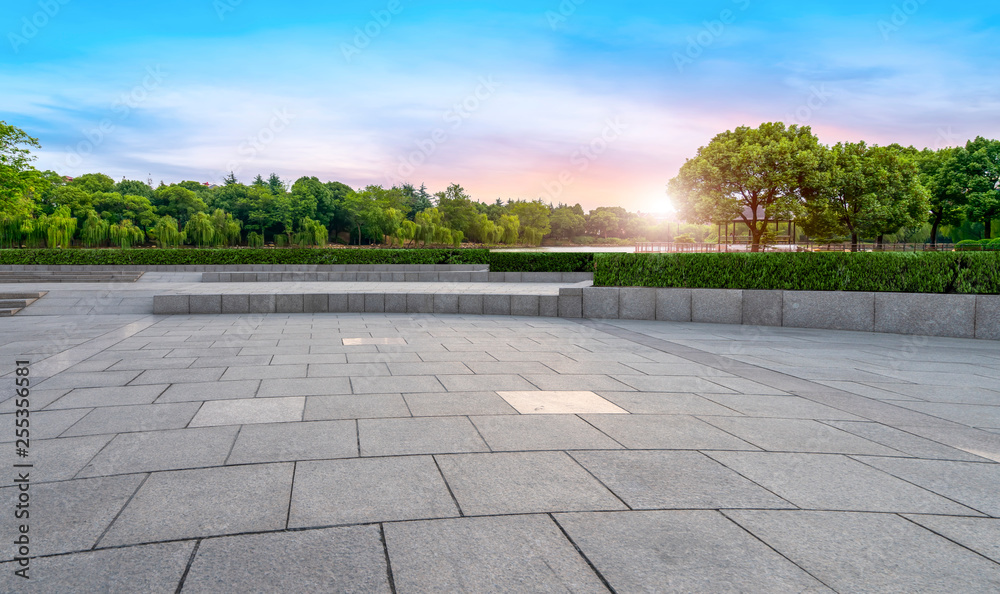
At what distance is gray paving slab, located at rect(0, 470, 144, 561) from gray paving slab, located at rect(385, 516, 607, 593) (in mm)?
1426

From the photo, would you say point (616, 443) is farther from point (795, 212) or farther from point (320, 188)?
point (320, 188)

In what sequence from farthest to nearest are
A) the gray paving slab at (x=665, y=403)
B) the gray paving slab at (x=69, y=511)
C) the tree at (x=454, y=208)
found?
the tree at (x=454, y=208), the gray paving slab at (x=665, y=403), the gray paving slab at (x=69, y=511)

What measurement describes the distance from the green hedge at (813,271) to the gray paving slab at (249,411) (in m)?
8.52

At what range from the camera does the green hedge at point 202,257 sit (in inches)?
1044

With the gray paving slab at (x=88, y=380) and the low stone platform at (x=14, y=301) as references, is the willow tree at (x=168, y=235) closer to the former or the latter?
the low stone platform at (x=14, y=301)

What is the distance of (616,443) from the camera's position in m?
4.07

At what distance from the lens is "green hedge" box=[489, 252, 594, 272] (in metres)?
21.4

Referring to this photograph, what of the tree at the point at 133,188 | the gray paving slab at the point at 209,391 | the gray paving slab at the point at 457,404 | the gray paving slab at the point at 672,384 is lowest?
the gray paving slab at the point at 672,384

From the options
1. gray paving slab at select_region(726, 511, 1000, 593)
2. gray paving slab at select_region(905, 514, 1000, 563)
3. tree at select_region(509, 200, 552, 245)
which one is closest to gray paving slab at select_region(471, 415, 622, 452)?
gray paving slab at select_region(726, 511, 1000, 593)

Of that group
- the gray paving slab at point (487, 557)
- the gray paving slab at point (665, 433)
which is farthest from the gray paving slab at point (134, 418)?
the gray paving slab at point (665, 433)

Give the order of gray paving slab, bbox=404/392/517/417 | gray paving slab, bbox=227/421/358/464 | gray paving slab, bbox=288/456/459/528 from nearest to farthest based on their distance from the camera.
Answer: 1. gray paving slab, bbox=288/456/459/528
2. gray paving slab, bbox=227/421/358/464
3. gray paving slab, bbox=404/392/517/417

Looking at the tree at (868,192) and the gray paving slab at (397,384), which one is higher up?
the tree at (868,192)

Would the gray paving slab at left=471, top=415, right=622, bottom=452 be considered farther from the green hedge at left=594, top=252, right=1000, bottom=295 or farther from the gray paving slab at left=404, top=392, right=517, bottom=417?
the green hedge at left=594, top=252, right=1000, bottom=295

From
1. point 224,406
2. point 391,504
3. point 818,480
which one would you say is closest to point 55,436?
point 224,406
